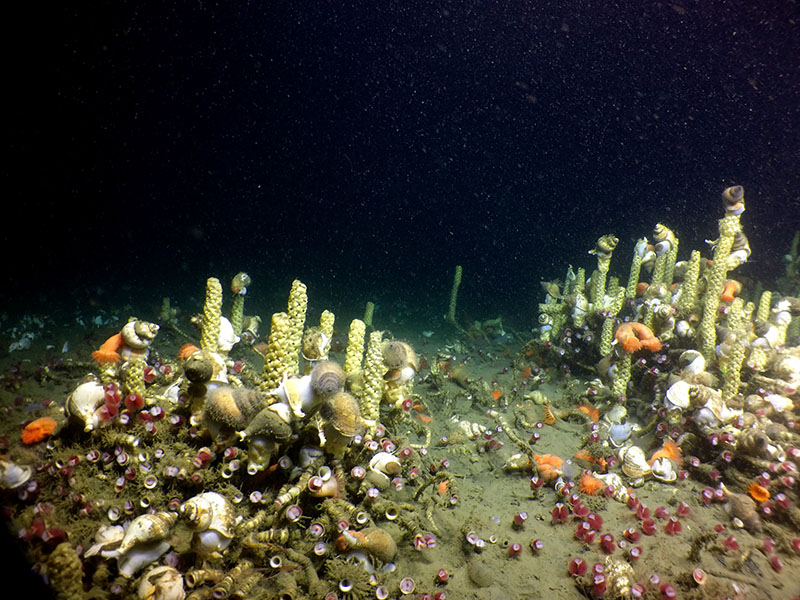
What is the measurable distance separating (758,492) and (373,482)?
166 inches

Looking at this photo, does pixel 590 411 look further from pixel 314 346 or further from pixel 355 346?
pixel 314 346

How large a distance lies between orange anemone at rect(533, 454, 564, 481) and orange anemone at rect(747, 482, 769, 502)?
194 centimetres

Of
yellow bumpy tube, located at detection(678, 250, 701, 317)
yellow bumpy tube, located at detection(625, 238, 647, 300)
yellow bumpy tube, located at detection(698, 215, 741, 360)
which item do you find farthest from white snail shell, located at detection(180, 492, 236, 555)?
yellow bumpy tube, located at detection(625, 238, 647, 300)

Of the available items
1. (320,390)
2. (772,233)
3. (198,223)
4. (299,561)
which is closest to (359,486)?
(299,561)

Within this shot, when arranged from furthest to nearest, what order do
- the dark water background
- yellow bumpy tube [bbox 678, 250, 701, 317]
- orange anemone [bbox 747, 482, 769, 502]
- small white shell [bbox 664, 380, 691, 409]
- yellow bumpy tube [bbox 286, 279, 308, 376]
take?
the dark water background → yellow bumpy tube [bbox 678, 250, 701, 317] → small white shell [bbox 664, 380, 691, 409] → orange anemone [bbox 747, 482, 769, 502] → yellow bumpy tube [bbox 286, 279, 308, 376]

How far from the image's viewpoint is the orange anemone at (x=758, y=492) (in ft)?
12.9

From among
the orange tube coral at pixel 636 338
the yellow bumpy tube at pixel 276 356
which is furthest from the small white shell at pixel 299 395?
the orange tube coral at pixel 636 338

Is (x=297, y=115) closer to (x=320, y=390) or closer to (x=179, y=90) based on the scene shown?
(x=179, y=90)

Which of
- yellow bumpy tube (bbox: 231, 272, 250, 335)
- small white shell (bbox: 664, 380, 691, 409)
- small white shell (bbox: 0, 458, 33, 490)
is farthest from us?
yellow bumpy tube (bbox: 231, 272, 250, 335)

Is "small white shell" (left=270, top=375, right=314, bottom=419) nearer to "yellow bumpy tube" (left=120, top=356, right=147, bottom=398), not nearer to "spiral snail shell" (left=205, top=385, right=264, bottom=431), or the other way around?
"spiral snail shell" (left=205, top=385, right=264, bottom=431)

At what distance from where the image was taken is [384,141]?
89.4 meters

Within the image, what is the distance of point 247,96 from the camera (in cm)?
5825

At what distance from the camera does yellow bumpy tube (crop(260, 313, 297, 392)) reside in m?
3.34

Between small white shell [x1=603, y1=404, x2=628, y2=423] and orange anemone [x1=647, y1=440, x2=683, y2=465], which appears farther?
small white shell [x1=603, y1=404, x2=628, y2=423]
